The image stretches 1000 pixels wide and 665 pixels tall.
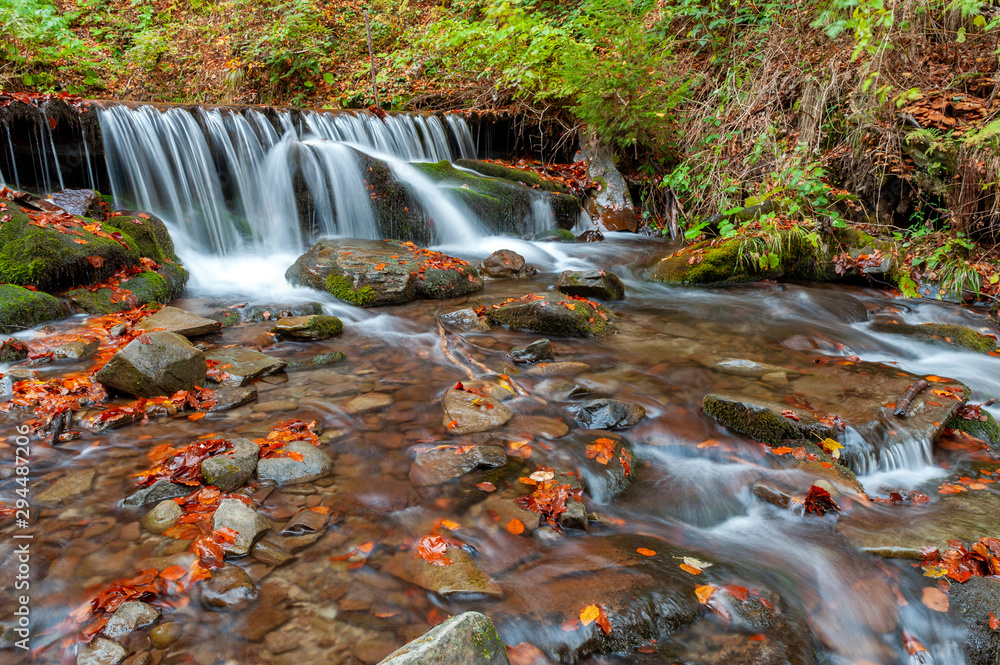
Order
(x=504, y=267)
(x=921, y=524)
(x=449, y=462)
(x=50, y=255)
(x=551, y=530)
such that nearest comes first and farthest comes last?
(x=551, y=530) → (x=921, y=524) → (x=449, y=462) → (x=50, y=255) → (x=504, y=267)

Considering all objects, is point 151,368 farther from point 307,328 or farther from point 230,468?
point 307,328

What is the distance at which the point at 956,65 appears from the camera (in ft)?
24.8

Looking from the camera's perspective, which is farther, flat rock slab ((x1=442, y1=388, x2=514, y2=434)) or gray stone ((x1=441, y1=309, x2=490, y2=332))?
gray stone ((x1=441, y1=309, x2=490, y2=332))

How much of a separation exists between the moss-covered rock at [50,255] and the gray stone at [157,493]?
4.03 m

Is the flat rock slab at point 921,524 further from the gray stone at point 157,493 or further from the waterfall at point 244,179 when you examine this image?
the waterfall at point 244,179

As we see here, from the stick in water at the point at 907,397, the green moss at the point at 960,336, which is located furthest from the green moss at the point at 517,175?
the stick in water at the point at 907,397

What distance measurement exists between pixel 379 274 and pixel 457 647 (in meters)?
5.65

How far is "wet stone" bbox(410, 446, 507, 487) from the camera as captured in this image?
10.7 ft

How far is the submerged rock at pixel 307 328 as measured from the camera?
5434mm

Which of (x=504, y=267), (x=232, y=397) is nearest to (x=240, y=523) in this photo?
(x=232, y=397)

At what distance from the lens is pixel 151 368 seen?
389cm

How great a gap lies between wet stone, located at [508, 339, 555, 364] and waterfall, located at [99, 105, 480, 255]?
4.86 m

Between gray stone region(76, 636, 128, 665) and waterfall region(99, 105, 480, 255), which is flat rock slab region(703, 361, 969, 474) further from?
waterfall region(99, 105, 480, 255)

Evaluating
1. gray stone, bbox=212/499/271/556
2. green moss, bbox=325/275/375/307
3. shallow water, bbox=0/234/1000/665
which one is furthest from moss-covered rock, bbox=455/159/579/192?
gray stone, bbox=212/499/271/556
